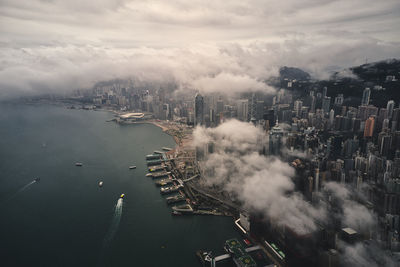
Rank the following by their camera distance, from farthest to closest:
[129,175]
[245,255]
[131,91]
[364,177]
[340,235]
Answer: [131,91] < [129,175] < [364,177] < [245,255] < [340,235]

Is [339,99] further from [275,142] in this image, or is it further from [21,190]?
[21,190]

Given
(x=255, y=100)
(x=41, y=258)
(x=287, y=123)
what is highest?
(x=255, y=100)

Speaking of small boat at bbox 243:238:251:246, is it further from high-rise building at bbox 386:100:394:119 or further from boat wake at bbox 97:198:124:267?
high-rise building at bbox 386:100:394:119

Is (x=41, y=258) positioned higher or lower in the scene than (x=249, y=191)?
lower

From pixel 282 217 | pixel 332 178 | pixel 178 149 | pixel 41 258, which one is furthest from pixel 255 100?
pixel 41 258

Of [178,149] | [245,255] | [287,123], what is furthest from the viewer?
[178,149]

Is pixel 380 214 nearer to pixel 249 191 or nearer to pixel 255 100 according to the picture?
pixel 249 191

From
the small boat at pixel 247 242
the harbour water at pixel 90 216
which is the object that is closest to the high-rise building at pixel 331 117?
the harbour water at pixel 90 216

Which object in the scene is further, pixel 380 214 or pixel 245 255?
pixel 380 214

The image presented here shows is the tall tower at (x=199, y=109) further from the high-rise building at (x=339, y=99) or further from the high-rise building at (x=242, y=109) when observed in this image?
the high-rise building at (x=339, y=99)
